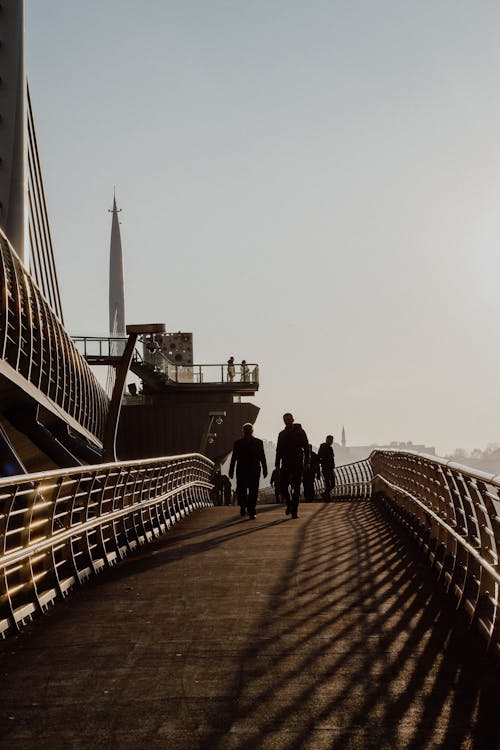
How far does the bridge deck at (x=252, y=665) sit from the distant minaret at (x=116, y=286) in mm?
99329

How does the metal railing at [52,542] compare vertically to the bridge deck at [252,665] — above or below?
above

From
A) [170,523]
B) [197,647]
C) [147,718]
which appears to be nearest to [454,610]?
[197,647]

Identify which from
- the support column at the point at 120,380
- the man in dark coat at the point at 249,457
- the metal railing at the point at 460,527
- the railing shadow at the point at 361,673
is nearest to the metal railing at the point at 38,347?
the support column at the point at 120,380

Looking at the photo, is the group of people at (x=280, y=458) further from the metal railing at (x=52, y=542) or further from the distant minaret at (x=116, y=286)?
the distant minaret at (x=116, y=286)

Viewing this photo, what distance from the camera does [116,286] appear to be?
111188 millimetres

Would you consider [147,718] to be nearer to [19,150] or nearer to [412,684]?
[412,684]

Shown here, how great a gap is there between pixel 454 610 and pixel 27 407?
74.9 ft

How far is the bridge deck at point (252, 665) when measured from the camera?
4961 mm

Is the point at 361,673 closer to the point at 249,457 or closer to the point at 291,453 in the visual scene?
the point at 249,457

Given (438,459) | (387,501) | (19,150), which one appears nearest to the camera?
(438,459)

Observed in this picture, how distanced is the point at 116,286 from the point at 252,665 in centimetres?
10644

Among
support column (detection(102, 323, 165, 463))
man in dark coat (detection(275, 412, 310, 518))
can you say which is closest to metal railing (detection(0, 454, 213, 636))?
man in dark coat (detection(275, 412, 310, 518))

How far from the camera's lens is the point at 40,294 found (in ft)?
102

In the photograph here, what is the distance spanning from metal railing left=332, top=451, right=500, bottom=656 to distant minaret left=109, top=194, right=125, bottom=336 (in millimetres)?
95346
